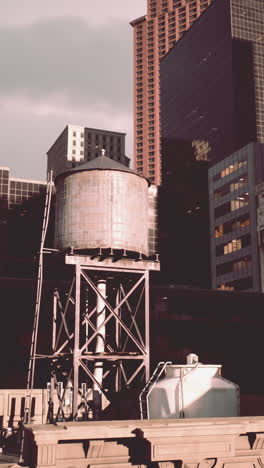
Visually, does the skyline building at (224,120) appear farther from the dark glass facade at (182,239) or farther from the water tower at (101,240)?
the water tower at (101,240)

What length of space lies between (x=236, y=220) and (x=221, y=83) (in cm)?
5992

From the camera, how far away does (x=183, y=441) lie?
14.2m

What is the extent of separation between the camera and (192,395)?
19.1 meters

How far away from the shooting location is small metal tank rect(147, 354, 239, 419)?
61.9 ft

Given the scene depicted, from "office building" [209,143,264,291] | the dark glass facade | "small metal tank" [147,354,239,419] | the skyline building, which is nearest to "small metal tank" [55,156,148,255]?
"small metal tank" [147,354,239,419]

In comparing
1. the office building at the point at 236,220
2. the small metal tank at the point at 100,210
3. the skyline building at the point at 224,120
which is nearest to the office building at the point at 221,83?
the skyline building at the point at 224,120

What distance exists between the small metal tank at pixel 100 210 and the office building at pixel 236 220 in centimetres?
6745

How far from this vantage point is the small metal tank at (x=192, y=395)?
1888cm

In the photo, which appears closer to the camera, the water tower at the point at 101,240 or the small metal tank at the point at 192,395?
the small metal tank at the point at 192,395

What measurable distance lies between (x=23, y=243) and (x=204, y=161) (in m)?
92.7

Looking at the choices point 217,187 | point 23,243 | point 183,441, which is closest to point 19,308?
point 23,243

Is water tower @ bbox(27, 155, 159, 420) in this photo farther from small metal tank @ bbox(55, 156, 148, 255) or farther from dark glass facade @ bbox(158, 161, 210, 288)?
dark glass facade @ bbox(158, 161, 210, 288)

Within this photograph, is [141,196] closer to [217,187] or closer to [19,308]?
[19,308]

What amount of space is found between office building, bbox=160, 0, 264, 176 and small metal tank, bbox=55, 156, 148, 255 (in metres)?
114
